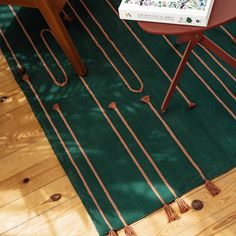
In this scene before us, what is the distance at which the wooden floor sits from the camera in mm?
1635

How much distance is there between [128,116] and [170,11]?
2.27 feet

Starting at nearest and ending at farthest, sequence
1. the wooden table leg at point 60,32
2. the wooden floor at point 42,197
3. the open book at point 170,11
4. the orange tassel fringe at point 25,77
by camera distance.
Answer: the open book at point 170,11 < the wooden floor at point 42,197 < the wooden table leg at point 60,32 < the orange tassel fringe at point 25,77

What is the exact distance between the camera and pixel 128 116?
1942mm

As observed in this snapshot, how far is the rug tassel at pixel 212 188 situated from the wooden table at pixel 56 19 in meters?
0.89

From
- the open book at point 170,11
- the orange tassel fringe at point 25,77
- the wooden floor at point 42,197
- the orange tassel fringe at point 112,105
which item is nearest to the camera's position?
the open book at point 170,11

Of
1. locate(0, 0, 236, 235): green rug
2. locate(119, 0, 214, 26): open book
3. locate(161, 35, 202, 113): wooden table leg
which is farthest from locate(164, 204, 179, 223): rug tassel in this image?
locate(119, 0, 214, 26): open book

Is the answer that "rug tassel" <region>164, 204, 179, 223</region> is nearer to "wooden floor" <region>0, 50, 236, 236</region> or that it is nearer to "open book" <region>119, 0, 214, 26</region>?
"wooden floor" <region>0, 50, 236, 236</region>

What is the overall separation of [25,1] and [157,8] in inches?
30.2

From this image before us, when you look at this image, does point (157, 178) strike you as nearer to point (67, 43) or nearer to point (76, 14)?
point (67, 43)

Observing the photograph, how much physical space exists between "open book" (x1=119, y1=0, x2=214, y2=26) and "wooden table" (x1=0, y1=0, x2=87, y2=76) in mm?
475

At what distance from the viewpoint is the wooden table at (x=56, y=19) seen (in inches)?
70.1

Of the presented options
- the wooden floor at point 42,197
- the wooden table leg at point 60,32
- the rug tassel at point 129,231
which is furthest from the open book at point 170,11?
the rug tassel at point 129,231

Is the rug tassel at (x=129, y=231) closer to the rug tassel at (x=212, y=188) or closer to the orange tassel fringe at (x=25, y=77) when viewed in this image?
the rug tassel at (x=212, y=188)

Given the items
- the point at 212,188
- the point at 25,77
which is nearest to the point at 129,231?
the point at 212,188
